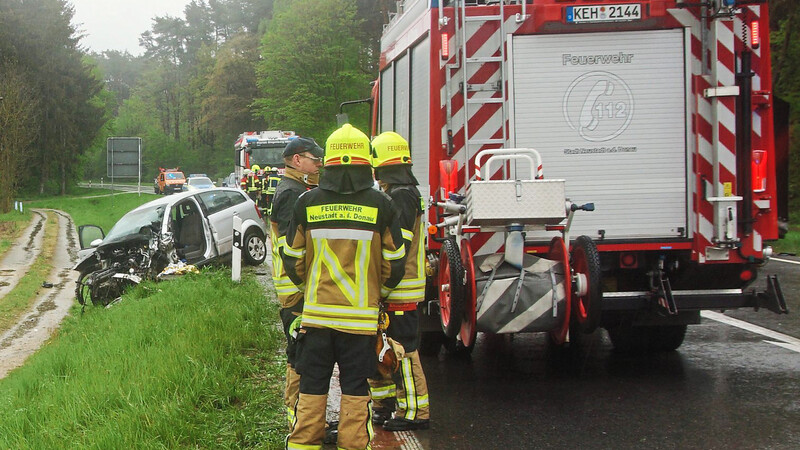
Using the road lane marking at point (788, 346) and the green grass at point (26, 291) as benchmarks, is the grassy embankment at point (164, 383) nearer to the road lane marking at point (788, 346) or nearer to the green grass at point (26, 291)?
the road lane marking at point (788, 346)

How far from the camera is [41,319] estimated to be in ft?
47.8

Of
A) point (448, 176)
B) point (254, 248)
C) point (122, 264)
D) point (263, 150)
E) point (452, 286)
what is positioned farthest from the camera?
point (263, 150)

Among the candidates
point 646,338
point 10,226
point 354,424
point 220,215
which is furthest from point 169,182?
point 354,424

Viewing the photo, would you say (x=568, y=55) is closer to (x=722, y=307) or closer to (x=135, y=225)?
(x=722, y=307)

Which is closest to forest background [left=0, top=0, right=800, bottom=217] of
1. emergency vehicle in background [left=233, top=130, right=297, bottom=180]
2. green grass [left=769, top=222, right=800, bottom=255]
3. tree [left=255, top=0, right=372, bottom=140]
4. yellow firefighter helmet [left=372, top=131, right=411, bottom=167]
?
tree [left=255, top=0, right=372, bottom=140]

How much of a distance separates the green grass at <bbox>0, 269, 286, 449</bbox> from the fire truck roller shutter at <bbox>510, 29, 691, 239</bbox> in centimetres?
269

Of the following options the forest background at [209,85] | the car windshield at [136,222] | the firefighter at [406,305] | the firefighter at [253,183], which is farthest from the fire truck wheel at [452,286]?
the firefighter at [253,183]

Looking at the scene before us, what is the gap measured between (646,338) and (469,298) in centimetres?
247

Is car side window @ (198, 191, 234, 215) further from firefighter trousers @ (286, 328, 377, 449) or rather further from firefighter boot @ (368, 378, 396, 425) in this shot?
firefighter trousers @ (286, 328, 377, 449)

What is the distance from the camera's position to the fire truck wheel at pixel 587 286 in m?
5.57

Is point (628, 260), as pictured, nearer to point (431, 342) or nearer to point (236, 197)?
point (431, 342)

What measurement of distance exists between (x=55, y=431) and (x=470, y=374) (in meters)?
3.11

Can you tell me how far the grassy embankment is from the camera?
495cm

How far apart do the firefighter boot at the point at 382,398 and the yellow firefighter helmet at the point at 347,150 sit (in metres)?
1.74
